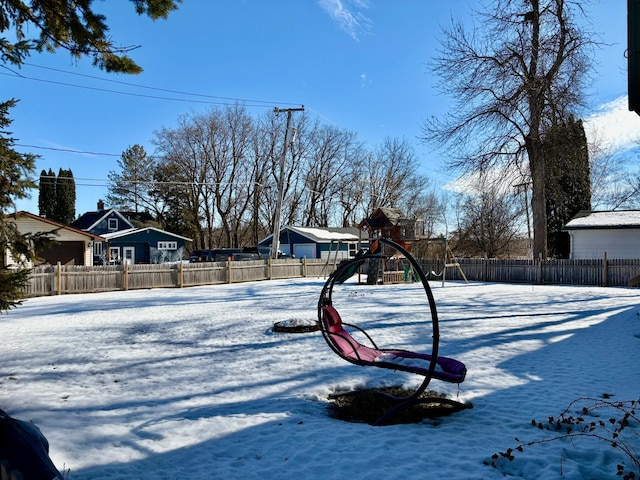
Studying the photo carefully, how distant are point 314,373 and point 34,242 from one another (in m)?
3.93

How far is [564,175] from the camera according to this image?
92.9 feet

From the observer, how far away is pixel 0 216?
186 inches

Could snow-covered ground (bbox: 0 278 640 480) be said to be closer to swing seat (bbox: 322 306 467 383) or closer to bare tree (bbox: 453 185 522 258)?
swing seat (bbox: 322 306 467 383)

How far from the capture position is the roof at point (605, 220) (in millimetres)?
23781

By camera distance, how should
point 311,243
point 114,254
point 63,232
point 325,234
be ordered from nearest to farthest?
point 63,232
point 114,254
point 311,243
point 325,234

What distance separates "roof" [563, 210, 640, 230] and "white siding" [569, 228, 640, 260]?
358 mm

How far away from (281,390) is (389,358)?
145 cm

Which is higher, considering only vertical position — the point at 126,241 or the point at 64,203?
the point at 64,203

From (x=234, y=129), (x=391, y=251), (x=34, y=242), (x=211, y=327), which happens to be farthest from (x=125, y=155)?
(x=34, y=242)

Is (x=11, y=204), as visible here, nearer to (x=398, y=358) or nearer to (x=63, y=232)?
(x=398, y=358)

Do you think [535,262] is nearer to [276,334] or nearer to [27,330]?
[276,334]

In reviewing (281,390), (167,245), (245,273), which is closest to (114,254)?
(167,245)

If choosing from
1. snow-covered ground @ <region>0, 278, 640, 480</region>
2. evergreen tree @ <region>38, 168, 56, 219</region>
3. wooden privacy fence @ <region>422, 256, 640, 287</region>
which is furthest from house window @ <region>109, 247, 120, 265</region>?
snow-covered ground @ <region>0, 278, 640, 480</region>

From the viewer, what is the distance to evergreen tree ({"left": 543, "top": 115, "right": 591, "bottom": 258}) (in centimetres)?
2172
